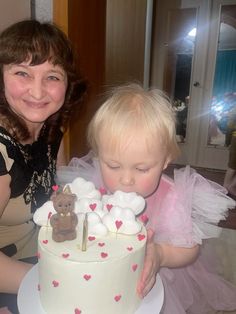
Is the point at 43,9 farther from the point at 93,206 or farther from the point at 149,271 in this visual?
the point at 149,271

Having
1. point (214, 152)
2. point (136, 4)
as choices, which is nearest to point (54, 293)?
point (136, 4)

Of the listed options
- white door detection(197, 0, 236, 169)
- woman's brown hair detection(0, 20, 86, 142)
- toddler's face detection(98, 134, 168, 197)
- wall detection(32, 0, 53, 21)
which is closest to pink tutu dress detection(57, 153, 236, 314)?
toddler's face detection(98, 134, 168, 197)

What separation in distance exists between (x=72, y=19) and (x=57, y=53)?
0.80 m

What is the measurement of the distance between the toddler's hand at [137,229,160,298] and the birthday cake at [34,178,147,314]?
2 centimetres

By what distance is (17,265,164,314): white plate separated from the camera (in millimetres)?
673

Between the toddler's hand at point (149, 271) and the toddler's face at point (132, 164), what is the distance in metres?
0.16

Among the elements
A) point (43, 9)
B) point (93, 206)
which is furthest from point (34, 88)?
point (43, 9)

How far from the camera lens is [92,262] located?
1.92 feet

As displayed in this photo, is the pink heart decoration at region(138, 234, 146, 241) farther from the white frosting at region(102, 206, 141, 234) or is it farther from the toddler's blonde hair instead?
the toddler's blonde hair

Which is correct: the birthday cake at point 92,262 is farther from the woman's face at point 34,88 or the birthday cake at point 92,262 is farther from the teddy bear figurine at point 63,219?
the woman's face at point 34,88

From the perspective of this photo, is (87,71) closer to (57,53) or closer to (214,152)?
(57,53)

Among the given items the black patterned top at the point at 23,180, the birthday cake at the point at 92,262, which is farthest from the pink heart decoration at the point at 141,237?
the black patterned top at the point at 23,180

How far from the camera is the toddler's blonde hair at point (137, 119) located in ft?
2.89

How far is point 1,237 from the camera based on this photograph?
106cm
